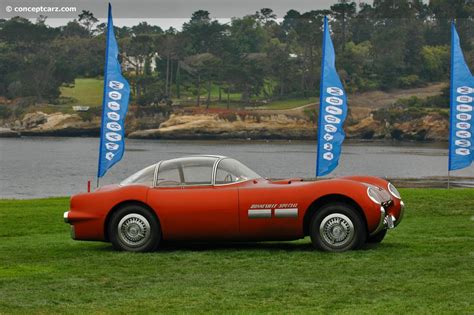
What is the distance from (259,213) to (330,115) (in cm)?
2417

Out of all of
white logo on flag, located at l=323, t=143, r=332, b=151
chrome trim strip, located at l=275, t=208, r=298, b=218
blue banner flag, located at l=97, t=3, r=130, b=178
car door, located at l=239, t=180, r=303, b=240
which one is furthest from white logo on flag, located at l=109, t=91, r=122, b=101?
chrome trim strip, located at l=275, t=208, r=298, b=218

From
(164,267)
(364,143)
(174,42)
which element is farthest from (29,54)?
Result: (164,267)

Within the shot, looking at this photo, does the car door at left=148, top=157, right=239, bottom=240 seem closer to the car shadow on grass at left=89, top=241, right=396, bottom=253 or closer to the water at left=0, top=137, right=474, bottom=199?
the car shadow on grass at left=89, top=241, right=396, bottom=253

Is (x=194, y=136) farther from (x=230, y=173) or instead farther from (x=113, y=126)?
(x=230, y=173)

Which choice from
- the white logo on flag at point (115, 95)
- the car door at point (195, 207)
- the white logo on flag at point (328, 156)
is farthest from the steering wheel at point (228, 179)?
the white logo on flag at point (328, 156)

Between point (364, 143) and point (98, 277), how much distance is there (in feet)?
478

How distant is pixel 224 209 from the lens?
12930 millimetres

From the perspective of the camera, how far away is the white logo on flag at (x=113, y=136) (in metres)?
34.5

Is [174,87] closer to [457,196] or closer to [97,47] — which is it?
[97,47]

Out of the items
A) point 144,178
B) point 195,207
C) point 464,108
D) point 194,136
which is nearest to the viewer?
point 195,207

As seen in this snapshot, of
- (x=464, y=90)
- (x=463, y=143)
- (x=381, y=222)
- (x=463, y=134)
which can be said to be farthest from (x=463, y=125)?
(x=381, y=222)

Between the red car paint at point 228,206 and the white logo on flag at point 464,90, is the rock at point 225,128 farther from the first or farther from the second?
the red car paint at point 228,206

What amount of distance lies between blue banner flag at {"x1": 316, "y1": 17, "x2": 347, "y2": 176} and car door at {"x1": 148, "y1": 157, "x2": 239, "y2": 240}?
2367 centimetres

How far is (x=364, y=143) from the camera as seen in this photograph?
155500 millimetres
